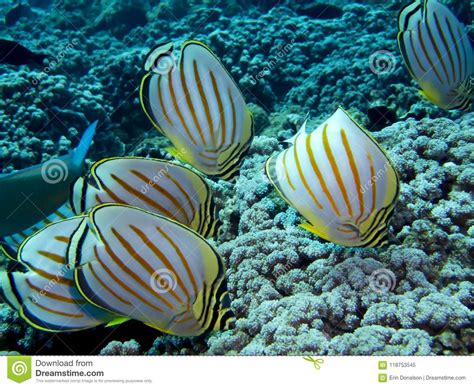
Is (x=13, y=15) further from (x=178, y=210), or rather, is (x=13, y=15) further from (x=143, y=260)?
(x=143, y=260)

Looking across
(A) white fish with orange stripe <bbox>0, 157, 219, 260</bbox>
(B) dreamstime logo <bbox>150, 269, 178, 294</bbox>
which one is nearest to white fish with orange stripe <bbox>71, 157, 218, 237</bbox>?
(A) white fish with orange stripe <bbox>0, 157, 219, 260</bbox>

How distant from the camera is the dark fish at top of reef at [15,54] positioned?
4238 millimetres

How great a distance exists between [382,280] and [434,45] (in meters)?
1.14

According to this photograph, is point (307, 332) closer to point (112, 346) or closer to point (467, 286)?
point (467, 286)

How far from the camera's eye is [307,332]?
160 centimetres

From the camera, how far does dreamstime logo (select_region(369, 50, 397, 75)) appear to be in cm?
489

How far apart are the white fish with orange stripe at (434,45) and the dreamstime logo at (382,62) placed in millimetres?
3051
